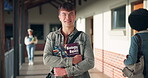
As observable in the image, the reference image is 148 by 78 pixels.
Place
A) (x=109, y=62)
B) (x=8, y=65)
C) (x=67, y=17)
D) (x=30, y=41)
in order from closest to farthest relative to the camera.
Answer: (x=67, y=17) → (x=8, y=65) → (x=109, y=62) → (x=30, y=41)

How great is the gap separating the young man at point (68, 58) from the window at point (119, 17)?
329cm

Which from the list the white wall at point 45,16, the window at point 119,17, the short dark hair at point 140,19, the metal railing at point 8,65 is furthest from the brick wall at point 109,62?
the white wall at point 45,16

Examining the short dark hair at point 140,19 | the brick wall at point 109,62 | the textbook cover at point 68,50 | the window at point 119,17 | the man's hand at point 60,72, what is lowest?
the brick wall at point 109,62

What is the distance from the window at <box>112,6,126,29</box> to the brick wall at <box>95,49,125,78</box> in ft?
2.43

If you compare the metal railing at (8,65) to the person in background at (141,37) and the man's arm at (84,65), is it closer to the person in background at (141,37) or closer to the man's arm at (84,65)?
the man's arm at (84,65)

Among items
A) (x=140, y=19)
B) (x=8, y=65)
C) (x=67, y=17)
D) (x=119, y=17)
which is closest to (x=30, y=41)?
(x=8, y=65)

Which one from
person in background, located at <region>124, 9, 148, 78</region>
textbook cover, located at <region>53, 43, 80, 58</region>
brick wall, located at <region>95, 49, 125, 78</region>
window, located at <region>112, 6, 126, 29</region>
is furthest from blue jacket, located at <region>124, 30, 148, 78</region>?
window, located at <region>112, 6, 126, 29</region>

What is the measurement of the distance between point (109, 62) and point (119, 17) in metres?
1.32

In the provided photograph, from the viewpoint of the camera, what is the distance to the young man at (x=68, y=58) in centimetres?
169

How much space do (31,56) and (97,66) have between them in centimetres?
288

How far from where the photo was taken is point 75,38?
5.83ft

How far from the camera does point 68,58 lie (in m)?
1.70

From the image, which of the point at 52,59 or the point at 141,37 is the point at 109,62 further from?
the point at 52,59

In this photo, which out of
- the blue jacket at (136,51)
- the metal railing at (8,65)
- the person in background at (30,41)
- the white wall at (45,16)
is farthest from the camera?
the white wall at (45,16)
